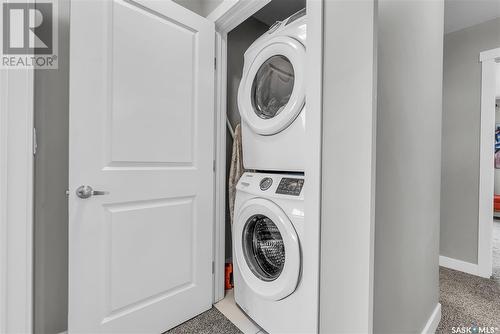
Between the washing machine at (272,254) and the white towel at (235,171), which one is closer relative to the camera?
the washing machine at (272,254)

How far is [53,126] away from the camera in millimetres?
1186

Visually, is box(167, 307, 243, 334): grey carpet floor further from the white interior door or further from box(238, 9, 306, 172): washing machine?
box(238, 9, 306, 172): washing machine

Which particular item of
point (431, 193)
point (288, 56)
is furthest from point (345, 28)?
point (431, 193)

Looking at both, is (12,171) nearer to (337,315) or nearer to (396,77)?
(337,315)

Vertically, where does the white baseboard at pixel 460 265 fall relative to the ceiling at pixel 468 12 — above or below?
below

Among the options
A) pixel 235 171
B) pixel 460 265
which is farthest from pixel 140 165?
pixel 460 265

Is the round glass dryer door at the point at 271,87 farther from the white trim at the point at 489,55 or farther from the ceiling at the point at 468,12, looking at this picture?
the white trim at the point at 489,55

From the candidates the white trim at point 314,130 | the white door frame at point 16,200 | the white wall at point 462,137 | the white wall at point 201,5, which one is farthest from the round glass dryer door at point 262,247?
the white wall at point 462,137

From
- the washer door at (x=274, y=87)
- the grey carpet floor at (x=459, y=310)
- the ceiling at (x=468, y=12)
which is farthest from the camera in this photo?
the ceiling at (x=468, y=12)

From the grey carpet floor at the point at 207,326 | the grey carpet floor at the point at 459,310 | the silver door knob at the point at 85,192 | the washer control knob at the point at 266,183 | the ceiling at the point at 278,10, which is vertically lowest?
the grey carpet floor at the point at 207,326

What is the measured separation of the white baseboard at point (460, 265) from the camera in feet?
7.07

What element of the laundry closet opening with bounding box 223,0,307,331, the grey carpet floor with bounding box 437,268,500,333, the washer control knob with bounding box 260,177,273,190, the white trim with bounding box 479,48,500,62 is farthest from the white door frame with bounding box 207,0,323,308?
the white trim with bounding box 479,48,500,62

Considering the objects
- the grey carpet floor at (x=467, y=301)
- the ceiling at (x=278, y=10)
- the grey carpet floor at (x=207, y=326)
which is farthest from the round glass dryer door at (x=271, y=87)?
the grey carpet floor at (x=467, y=301)

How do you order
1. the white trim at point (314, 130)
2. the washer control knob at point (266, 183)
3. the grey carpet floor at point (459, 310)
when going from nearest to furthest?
1. the white trim at point (314, 130)
2. the washer control knob at point (266, 183)
3. the grey carpet floor at point (459, 310)
